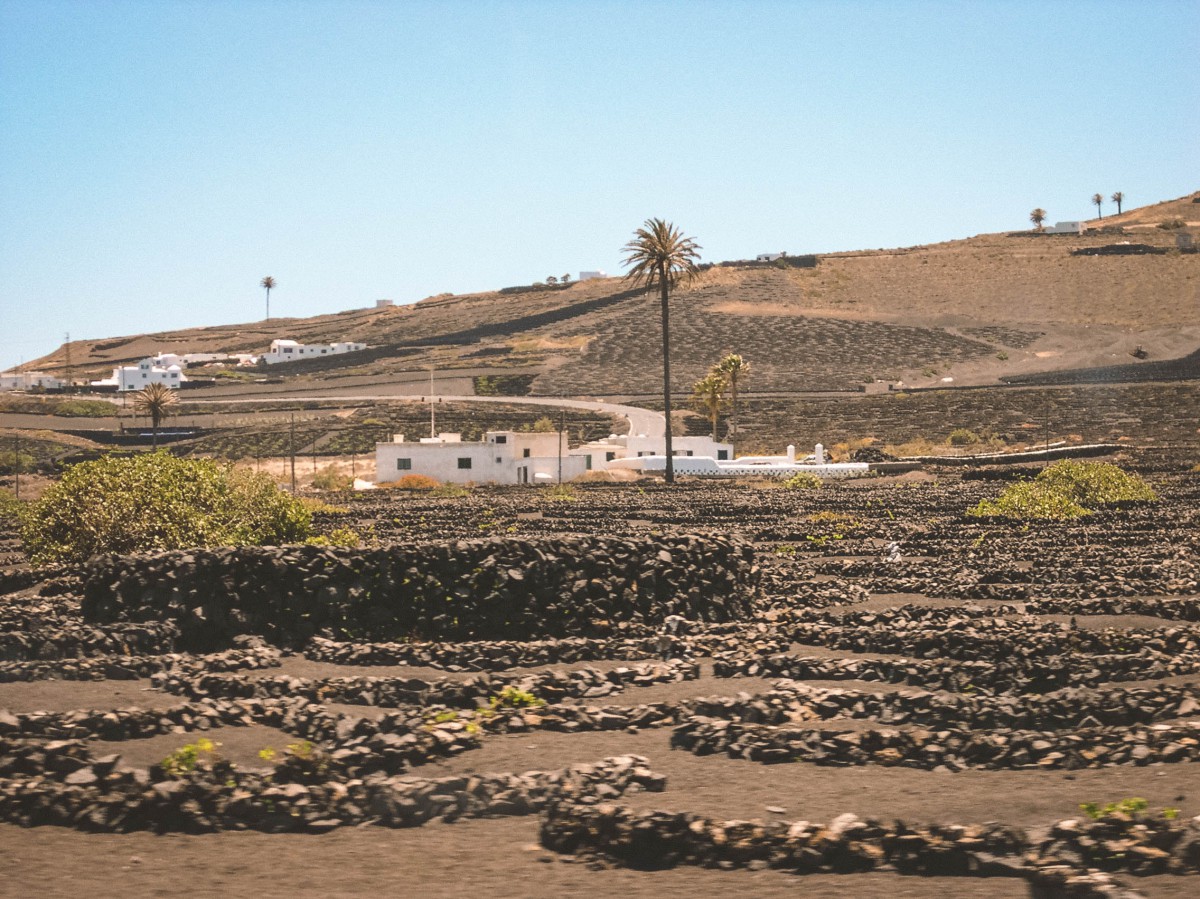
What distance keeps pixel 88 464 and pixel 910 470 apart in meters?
55.5

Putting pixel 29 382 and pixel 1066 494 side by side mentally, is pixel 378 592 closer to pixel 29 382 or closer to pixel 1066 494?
pixel 1066 494

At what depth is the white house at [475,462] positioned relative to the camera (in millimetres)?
85250

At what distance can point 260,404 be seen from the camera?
139m

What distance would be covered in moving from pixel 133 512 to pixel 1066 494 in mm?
34966

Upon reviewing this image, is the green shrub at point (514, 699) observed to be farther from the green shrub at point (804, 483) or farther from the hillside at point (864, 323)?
the hillside at point (864, 323)

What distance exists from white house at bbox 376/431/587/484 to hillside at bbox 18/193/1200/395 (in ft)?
152

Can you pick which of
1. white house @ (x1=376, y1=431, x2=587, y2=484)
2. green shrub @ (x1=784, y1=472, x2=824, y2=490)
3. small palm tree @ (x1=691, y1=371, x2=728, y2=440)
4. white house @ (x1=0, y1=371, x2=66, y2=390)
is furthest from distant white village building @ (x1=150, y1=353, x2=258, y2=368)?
green shrub @ (x1=784, y1=472, x2=824, y2=490)

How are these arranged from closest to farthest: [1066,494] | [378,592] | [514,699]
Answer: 1. [514,699]
2. [378,592]
3. [1066,494]

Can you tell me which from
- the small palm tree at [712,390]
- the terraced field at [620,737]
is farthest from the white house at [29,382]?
the terraced field at [620,737]

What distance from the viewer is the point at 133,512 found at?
29578mm

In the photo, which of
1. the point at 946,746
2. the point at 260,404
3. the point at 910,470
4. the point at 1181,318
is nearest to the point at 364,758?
the point at 946,746

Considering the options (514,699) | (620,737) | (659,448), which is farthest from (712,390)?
(620,737)

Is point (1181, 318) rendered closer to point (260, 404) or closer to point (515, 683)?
point (260, 404)

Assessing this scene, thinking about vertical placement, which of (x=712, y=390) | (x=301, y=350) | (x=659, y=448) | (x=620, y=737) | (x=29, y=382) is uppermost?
(x=301, y=350)
